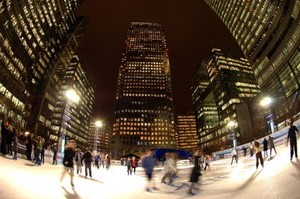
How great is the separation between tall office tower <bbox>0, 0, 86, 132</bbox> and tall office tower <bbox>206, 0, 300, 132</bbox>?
64429 mm

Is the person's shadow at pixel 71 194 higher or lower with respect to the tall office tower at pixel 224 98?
lower

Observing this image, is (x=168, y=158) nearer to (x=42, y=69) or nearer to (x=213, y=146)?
(x=42, y=69)

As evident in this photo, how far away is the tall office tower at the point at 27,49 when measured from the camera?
56.8 m

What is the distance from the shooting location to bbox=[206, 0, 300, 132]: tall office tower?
5494 centimetres

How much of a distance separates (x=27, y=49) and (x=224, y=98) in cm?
8617

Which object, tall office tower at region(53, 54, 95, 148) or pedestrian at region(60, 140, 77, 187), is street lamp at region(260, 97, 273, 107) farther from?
tall office tower at region(53, 54, 95, 148)

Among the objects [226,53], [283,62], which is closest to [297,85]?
[283,62]

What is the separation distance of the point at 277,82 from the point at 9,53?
73052mm

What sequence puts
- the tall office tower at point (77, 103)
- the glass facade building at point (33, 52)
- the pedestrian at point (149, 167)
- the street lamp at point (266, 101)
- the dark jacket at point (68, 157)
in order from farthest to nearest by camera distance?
1. the tall office tower at point (77, 103)
2. the glass facade building at point (33, 52)
3. the street lamp at point (266, 101)
4. the pedestrian at point (149, 167)
5. the dark jacket at point (68, 157)

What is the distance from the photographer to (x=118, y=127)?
163m

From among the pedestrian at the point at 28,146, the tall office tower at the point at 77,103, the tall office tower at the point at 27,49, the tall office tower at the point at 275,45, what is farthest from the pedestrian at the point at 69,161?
the tall office tower at the point at 77,103

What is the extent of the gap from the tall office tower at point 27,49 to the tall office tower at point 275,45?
64.4 meters

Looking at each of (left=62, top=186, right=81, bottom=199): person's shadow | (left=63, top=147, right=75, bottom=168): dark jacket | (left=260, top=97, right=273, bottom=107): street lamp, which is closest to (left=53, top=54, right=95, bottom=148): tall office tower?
(left=260, top=97, right=273, bottom=107): street lamp

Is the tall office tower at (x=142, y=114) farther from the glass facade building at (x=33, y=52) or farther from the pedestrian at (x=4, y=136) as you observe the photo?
the pedestrian at (x=4, y=136)
